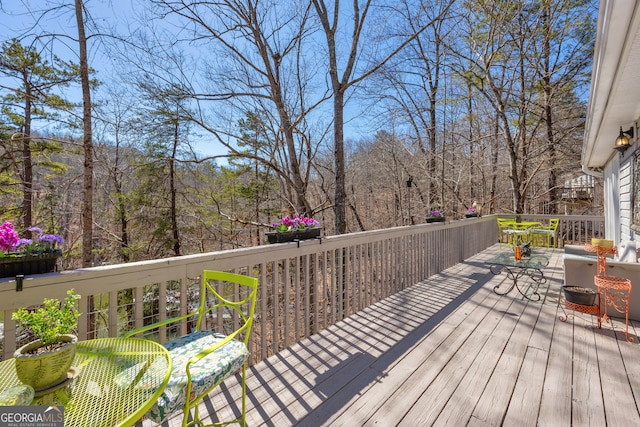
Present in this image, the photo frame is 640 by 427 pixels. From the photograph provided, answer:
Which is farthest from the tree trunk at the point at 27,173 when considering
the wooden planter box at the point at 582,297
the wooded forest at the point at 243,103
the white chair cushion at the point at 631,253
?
the white chair cushion at the point at 631,253

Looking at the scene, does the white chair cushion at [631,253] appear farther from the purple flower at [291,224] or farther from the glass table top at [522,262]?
the purple flower at [291,224]

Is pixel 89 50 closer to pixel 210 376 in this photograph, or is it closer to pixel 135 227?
pixel 210 376

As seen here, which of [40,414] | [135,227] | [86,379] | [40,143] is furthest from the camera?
[135,227]

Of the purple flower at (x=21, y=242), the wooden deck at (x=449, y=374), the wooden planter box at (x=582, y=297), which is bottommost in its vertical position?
the wooden deck at (x=449, y=374)

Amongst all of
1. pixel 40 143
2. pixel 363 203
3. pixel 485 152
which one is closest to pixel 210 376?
pixel 40 143

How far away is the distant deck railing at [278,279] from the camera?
57.6 inches

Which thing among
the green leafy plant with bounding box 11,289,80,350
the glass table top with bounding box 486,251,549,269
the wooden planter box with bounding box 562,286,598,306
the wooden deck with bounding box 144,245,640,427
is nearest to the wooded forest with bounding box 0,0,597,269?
the glass table top with bounding box 486,251,549,269

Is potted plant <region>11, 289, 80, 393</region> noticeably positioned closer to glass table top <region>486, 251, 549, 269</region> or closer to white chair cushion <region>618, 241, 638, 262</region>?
glass table top <region>486, 251, 549, 269</region>

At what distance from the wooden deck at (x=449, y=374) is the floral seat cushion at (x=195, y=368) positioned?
458 mm

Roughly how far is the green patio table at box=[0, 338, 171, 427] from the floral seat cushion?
0.56 feet

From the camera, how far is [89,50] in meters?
4.51

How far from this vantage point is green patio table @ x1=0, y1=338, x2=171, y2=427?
2.86 ft

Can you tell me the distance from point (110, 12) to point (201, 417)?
5729mm

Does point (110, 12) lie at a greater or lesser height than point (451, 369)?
greater
